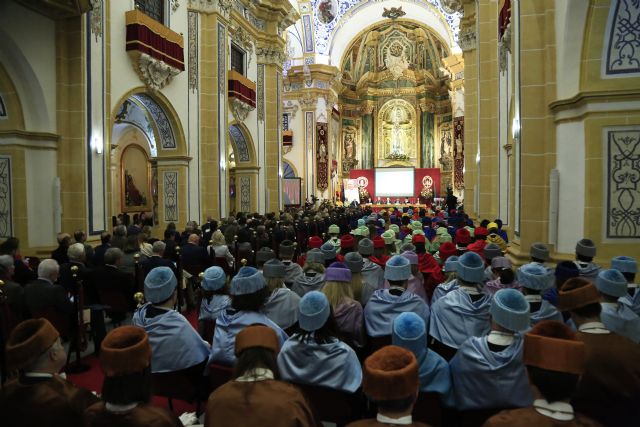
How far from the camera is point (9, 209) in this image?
905 cm

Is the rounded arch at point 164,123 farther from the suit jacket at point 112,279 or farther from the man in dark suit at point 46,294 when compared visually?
the man in dark suit at point 46,294

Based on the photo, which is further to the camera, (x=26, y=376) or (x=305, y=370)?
(x=305, y=370)

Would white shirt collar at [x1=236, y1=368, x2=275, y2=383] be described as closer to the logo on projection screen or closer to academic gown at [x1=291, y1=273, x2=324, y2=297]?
academic gown at [x1=291, y1=273, x2=324, y2=297]

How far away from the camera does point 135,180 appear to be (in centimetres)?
2025

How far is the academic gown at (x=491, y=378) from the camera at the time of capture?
2.90 m

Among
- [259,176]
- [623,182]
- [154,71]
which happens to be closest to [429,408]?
[623,182]

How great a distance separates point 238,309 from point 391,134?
110 feet

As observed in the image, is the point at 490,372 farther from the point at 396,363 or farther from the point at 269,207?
the point at 269,207

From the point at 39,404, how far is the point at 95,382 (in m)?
3.14

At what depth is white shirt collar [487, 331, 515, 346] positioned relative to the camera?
2.96m

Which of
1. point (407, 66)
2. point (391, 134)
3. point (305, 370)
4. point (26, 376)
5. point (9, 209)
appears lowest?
point (305, 370)

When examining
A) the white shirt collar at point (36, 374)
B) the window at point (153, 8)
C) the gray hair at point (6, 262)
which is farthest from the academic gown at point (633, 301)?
the window at point (153, 8)

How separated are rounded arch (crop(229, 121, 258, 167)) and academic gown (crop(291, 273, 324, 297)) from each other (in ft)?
42.5

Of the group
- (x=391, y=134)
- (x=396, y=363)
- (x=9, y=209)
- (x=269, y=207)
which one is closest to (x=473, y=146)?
(x=269, y=207)
